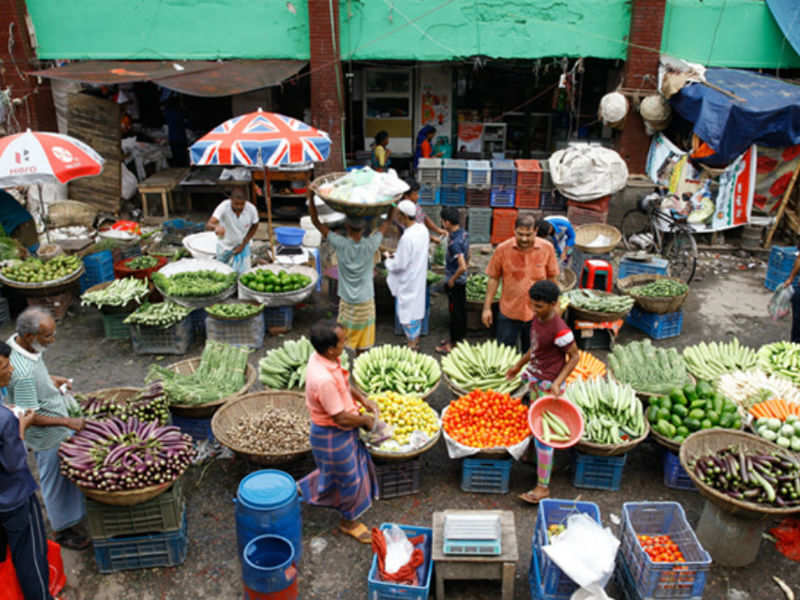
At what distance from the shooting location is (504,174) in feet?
38.3

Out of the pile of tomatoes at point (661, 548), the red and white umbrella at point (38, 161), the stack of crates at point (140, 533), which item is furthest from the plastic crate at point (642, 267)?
the red and white umbrella at point (38, 161)

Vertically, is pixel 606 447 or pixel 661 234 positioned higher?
pixel 661 234

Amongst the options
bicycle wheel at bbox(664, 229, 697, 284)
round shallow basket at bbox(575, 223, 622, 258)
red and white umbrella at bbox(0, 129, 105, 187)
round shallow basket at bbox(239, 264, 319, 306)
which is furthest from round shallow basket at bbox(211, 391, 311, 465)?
bicycle wheel at bbox(664, 229, 697, 284)

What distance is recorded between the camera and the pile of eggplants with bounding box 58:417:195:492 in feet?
13.9

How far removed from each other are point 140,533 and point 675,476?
436 cm

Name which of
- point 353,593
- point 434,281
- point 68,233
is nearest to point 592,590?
point 353,593

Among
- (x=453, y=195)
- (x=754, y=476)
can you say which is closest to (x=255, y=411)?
(x=754, y=476)

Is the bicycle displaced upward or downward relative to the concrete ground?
upward

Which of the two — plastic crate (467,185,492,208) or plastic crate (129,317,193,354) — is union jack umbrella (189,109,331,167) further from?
plastic crate (467,185,492,208)

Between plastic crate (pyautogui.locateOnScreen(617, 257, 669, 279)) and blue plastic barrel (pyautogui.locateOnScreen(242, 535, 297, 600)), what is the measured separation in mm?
6851

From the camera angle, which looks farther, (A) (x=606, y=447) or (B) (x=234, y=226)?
(B) (x=234, y=226)

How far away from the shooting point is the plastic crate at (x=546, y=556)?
404 centimetres

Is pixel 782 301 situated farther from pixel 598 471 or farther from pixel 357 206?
pixel 357 206

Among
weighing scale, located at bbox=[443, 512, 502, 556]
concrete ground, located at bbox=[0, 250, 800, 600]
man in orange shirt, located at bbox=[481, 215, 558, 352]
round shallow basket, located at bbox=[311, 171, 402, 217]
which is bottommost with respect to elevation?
concrete ground, located at bbox=[0, 250, 800, 600]
